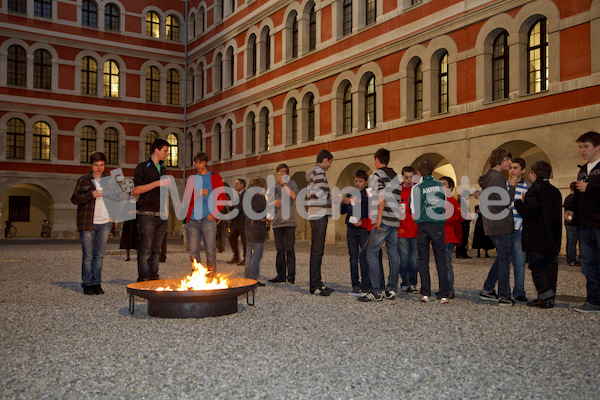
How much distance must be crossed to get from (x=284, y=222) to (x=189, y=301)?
3.48m

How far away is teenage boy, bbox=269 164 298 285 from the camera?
9156mm

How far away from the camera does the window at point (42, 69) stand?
33.0 metres

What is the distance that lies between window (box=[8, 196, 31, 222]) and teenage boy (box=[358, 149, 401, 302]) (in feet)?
114

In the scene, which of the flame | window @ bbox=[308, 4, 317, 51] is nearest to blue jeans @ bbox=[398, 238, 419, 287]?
the flame

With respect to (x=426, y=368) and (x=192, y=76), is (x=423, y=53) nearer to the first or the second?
(x=426, y=368)

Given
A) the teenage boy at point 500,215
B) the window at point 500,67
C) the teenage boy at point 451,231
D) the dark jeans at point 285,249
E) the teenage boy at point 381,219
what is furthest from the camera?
the window at point 500,67

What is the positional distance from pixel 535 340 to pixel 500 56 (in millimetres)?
14369

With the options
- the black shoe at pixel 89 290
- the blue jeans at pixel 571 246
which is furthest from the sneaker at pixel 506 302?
the blue jeans at pixel 571 246

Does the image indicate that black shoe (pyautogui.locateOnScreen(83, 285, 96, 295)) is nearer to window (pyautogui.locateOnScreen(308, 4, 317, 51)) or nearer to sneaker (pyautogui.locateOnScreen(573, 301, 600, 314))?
sneaker (pyautogui.locateOnScreen(573, 301, 600, 314))

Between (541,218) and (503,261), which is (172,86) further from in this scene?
(541,218)

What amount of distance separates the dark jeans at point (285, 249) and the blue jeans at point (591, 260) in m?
4.34

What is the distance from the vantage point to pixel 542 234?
22.9ft

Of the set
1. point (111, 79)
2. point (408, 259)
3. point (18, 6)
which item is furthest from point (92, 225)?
point (18, 6)

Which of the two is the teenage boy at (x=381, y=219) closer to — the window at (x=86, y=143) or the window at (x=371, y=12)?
the window at (x=371, y=12)
